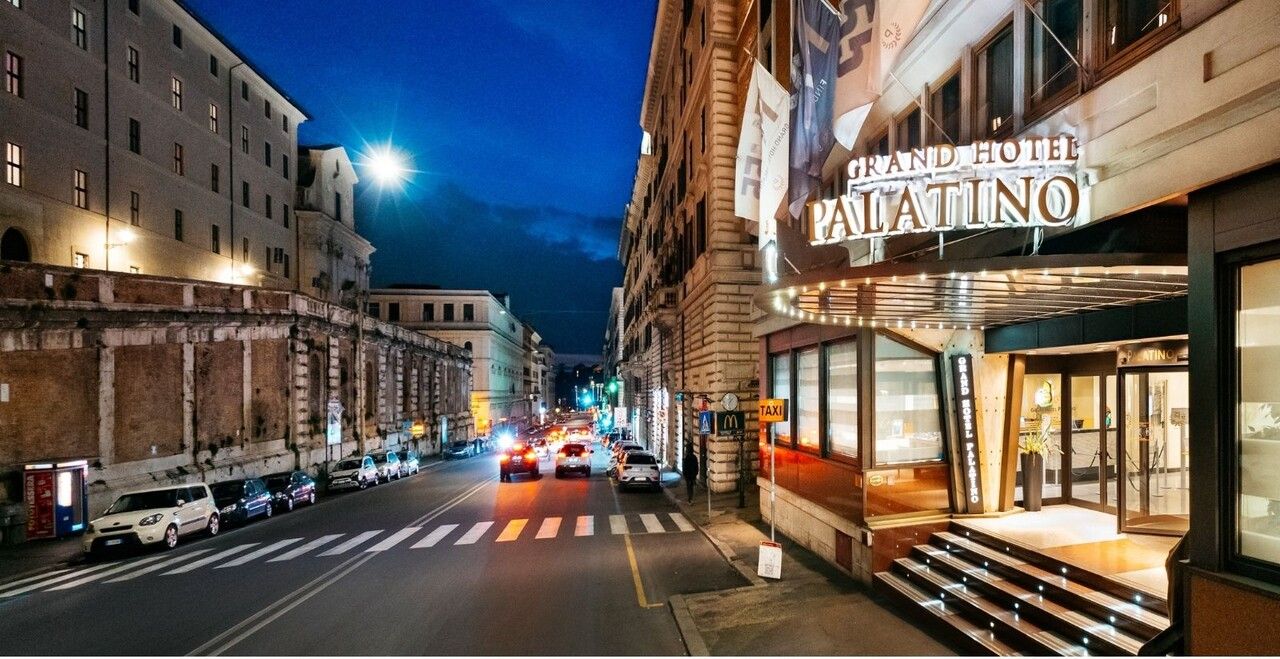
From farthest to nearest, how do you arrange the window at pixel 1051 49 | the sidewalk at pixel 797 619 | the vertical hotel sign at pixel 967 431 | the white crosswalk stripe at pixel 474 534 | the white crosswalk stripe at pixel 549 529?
the white crosswalk stripe at pixel 549 529
the white crosswalk stripe at pixel 474 534
the vertical hotel sign at pixel 967 431
the sidewalk at pixel 797 619
the window at pixel 1051 49

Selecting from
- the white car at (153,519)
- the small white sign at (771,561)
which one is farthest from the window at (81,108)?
the small white sign at (771,561)

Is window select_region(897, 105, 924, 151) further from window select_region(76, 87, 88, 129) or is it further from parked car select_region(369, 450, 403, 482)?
window select_region(76, 87, 88, 129)

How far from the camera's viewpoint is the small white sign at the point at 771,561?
11812 millimetres

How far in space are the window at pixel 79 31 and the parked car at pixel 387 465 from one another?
2434 centimetres

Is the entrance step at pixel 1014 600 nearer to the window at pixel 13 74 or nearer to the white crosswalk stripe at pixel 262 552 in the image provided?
the white crosswalk stripe at pixel 262 552

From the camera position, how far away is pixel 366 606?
10.8 metres

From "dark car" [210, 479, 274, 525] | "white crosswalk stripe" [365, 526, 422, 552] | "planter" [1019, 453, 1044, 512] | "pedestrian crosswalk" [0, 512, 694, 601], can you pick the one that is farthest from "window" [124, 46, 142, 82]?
"planter" [1019, 453, 1044, 512]

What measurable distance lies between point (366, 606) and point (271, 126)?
4971 cm

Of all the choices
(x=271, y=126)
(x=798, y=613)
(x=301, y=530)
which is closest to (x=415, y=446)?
(x=271, y=126)

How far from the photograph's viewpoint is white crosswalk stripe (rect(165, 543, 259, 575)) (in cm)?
1440

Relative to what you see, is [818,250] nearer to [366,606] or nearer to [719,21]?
[366,606]

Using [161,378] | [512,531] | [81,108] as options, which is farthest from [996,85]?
[81,108]

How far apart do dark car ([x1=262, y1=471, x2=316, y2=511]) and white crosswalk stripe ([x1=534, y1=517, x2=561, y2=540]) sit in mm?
11496

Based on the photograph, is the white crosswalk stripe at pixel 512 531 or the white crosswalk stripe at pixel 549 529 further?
the white crosswalk stripe at pixel 549 529
